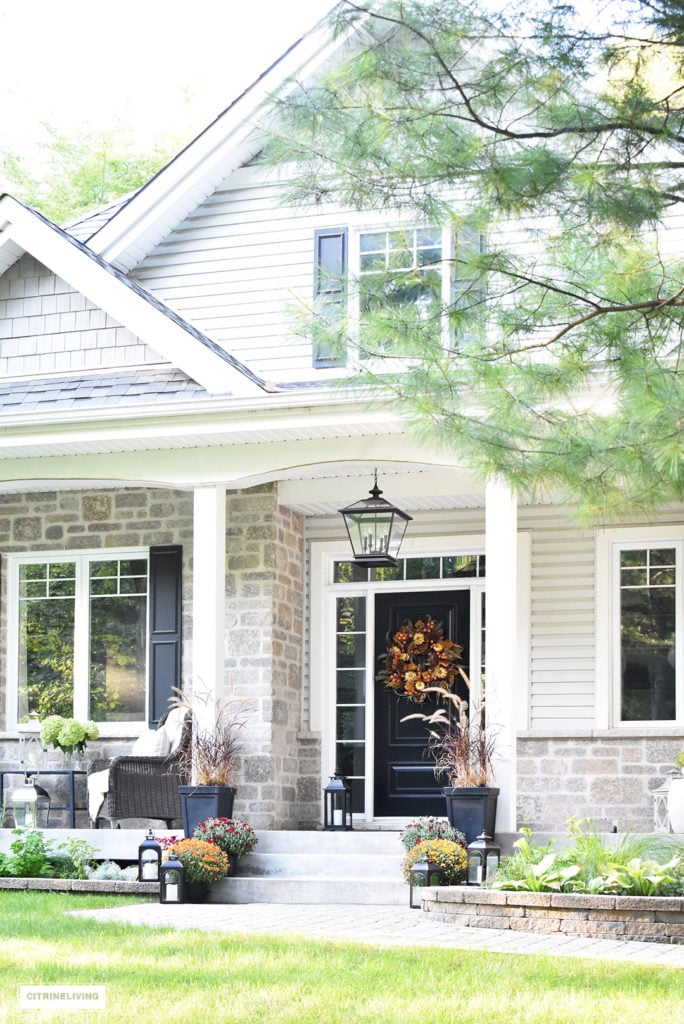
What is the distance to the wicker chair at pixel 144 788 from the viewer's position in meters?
10.6

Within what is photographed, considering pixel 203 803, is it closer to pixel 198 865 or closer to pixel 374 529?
pixel 198 865

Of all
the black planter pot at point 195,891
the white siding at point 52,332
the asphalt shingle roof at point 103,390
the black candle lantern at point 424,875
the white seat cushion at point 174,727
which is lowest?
the black planter pot at point 195,891

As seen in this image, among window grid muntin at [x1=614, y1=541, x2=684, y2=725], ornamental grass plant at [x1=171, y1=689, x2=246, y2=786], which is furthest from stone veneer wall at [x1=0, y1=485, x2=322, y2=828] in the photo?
window grid muntin at [x1=614, y1=541, x2=684, y2=725]

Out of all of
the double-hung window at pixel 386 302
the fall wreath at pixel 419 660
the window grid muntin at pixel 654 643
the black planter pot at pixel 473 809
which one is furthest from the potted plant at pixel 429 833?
the double-hung window at pixel 386 302

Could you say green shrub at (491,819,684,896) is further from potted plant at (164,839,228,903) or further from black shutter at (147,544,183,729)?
black shutter at (147,544,183,729)

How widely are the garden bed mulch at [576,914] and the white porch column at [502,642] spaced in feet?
5.43

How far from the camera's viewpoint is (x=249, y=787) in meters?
11.1

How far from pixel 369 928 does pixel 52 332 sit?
583cm

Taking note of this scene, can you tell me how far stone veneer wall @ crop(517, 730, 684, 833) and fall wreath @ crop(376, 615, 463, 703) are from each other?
1027 mm

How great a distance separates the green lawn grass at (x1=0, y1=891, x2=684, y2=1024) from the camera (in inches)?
203

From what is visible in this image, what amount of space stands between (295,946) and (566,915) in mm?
1615

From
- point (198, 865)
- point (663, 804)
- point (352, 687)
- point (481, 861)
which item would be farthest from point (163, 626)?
point (663, 804)

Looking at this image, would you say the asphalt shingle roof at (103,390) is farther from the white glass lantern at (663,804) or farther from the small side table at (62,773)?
the white glass lantern at (663,804)

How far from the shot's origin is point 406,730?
12141 mm
